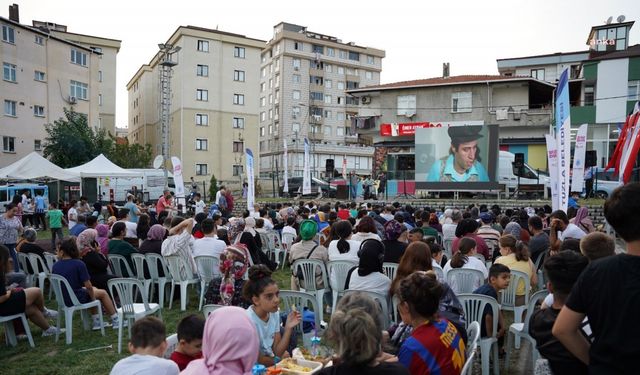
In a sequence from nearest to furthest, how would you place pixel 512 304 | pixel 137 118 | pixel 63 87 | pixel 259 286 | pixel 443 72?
pixel 259 286
pixel 512 304
pixel 63 87
pixel 443 72
pixel 137 118

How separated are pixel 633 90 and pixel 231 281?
33.2 metres

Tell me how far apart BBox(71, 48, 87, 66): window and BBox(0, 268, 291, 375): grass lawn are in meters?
34.2

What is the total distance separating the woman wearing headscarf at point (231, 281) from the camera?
4781mm

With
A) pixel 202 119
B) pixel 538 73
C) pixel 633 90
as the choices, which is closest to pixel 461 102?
pixel 538 73

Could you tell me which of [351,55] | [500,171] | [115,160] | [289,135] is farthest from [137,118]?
[500,171]

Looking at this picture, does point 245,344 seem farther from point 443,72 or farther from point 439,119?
point 443,72

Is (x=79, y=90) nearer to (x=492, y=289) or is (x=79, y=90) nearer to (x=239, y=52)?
(x=239, y=52)

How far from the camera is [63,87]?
34000mm

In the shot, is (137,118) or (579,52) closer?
(579,52)

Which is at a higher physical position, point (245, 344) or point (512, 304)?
point (245, 344)

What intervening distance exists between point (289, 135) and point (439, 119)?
88.5 ft

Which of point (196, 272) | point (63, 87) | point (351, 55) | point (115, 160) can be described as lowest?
point (196, 272)

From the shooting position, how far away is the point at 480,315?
4.44 meters

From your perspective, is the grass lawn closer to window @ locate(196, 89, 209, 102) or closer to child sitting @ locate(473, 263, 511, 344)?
child sitting @ locate(473, 263, 511, 344)
